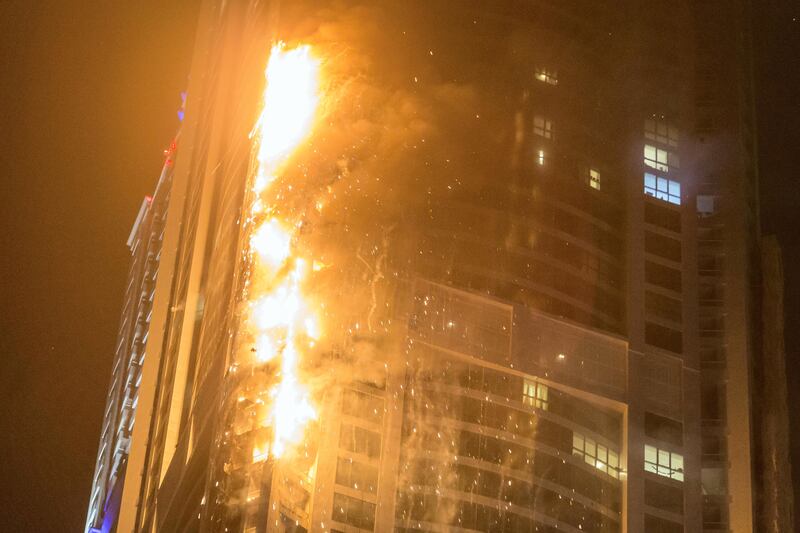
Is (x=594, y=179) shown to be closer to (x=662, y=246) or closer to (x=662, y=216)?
(x=662, y=216)

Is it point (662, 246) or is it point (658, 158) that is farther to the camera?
point (658, 158)

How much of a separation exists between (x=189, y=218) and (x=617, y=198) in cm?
2944

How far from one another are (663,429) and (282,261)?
125ft

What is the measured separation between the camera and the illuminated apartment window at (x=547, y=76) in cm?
4744

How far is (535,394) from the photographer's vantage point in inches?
1752

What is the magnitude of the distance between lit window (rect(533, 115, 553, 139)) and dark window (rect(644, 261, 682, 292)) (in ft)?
23.0

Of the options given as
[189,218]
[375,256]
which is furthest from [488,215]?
[375,256]

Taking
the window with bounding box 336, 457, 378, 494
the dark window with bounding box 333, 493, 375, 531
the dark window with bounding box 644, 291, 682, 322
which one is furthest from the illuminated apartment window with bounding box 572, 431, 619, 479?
the dark window with bounding box 333, 493, 375, 531

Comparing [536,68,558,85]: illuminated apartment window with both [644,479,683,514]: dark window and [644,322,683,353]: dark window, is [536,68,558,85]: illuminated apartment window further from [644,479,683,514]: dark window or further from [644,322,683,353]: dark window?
[644,479,683,514]: dark window

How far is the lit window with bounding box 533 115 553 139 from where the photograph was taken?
47438 mm

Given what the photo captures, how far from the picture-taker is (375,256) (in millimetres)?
17750

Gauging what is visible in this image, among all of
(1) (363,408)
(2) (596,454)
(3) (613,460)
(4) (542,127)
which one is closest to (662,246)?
(4) (542,127)

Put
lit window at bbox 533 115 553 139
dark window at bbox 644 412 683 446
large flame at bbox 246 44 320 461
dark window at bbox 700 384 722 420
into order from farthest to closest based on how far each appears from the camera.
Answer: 1. lit window at bbox 533 115 553 139
2. dark window at bbox 644 412 683 446
3. dark window at bbox 700 384 722 420
4. large flame at bbox 246 44 320 461

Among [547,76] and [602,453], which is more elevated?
[547,76]
